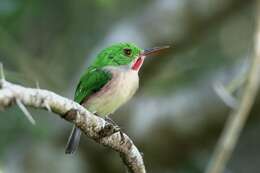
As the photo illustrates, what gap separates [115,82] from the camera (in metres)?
3.23

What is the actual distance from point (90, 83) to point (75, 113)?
0.92 metres

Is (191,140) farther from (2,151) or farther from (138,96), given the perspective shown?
(2,151)

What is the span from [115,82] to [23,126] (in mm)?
2428

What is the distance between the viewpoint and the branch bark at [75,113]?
1963 mm

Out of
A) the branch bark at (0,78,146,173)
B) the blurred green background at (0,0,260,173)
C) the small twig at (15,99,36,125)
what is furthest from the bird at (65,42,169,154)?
the blurred green background at (0,0,260,173)

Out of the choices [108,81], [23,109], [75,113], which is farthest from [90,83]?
[23,109]

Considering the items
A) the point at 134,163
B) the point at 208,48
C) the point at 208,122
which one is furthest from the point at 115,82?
the point at 208,48

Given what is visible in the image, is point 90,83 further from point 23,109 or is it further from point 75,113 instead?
point 23,109

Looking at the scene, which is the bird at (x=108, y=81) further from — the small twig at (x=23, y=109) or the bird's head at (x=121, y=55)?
the small twig at (x=23, y=109)

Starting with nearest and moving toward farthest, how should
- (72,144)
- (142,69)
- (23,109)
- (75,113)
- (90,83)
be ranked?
(23,109) → (75,113) → (90,83) → (72,144) → (142,69)

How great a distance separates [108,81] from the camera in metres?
3.25

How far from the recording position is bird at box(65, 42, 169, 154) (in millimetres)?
3188

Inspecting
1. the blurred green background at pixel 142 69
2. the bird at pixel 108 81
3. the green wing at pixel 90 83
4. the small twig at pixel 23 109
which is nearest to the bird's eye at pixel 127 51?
the bird at pixel 108 81

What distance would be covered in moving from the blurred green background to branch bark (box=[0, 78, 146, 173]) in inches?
76.9
